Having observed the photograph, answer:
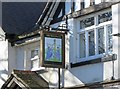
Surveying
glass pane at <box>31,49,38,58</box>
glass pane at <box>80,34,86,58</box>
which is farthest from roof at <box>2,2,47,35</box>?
glass pane at <box>80,34,86,58</box>

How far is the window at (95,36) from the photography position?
50.2 ft

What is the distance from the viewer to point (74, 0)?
55.5 ft

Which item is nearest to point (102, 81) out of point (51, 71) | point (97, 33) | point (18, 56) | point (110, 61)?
point (110, 61)

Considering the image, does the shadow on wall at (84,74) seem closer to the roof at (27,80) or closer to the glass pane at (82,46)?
the glass pane at (82,46)

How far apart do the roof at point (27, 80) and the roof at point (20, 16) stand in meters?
2.70

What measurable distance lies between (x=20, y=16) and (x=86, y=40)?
6.14 metres

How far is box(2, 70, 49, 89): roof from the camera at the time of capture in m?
17.1

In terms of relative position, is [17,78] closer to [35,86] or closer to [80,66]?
[35,86]

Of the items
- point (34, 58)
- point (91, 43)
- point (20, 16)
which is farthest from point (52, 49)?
point (20, 16)

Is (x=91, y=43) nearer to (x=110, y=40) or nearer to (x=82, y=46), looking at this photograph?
(x=82, y=46)

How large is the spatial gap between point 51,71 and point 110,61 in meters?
3.32

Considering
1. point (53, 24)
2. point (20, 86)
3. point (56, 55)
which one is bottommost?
→ point (20, 86)

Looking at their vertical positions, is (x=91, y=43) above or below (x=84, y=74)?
above

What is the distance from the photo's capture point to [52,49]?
631 inches
